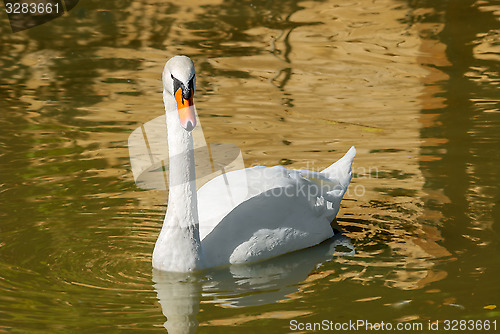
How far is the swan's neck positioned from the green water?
13cm

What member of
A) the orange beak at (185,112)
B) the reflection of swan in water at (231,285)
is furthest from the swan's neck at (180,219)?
the orange beak at (185,112)

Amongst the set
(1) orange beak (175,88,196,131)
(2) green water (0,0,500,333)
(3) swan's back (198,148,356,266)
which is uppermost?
(1) orange beak (175,88,196,131)

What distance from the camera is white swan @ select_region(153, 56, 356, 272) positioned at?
614 cm

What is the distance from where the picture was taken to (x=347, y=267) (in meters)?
6.50

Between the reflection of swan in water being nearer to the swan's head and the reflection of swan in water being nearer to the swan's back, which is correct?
the swan's back

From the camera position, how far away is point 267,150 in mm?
9680

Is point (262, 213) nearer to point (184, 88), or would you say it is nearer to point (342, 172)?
point (342, 172)

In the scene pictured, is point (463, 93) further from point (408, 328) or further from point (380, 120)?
point (408, 328)

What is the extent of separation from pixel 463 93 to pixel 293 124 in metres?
2.62

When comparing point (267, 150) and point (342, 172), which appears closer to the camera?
point (342, 172)

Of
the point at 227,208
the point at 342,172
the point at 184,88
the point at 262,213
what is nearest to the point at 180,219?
the point at 227,208

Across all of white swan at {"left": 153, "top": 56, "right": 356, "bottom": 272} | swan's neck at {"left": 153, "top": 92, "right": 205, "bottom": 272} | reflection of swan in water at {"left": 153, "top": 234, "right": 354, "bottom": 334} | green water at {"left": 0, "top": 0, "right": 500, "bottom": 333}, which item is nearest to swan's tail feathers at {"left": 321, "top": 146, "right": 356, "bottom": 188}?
white swan at {"left": 153, "top": 56, "right": 356, "bottom": 272}

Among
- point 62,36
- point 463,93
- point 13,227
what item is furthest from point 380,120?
point 62,36

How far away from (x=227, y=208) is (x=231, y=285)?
746mm
